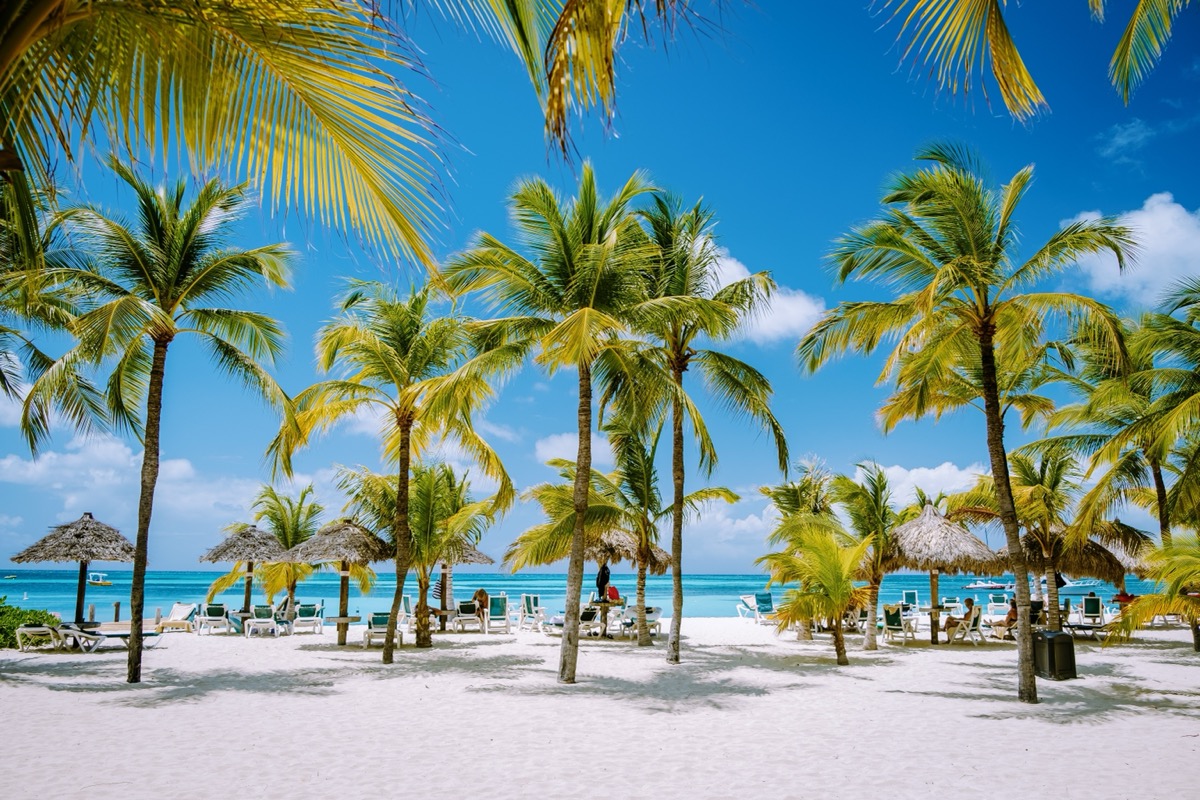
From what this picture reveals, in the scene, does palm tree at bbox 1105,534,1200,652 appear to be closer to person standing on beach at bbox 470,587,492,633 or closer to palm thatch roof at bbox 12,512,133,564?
person standing on beach at bbox 470,587,492,633

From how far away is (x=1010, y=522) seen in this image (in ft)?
32.3

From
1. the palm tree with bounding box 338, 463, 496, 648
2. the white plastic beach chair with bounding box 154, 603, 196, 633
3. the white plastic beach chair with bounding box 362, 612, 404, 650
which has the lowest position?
the white plastic beach chair with bounding box 154, 603, 196, 633

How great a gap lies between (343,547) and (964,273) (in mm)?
13156

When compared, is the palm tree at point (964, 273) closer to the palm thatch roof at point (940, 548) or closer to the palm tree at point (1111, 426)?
the palm tree at point (1111, 426)

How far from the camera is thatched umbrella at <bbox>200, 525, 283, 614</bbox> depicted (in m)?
19.0

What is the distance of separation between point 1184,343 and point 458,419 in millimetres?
12323

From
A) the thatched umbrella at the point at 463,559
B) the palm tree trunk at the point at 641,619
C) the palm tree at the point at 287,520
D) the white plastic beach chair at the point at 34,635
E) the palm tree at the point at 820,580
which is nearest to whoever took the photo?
the palm tree at the point at 820,580

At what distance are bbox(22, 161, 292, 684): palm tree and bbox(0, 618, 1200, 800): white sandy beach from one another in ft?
9.25

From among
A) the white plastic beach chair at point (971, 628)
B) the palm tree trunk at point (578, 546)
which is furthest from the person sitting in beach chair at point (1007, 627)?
the palm tree trunk at point (578, 546)

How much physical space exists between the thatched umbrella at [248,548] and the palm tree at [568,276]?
9984 millimetres

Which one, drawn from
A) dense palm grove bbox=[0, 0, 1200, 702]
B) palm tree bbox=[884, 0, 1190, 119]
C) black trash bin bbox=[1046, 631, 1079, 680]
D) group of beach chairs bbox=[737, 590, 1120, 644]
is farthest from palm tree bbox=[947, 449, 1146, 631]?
palm tree bbox=[884, 0, 1190, 119]

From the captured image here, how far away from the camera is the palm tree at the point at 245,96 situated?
2.37 metres

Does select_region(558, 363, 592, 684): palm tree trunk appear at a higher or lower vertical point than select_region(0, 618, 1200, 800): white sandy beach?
higher

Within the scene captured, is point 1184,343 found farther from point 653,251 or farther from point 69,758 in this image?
point 69,758
